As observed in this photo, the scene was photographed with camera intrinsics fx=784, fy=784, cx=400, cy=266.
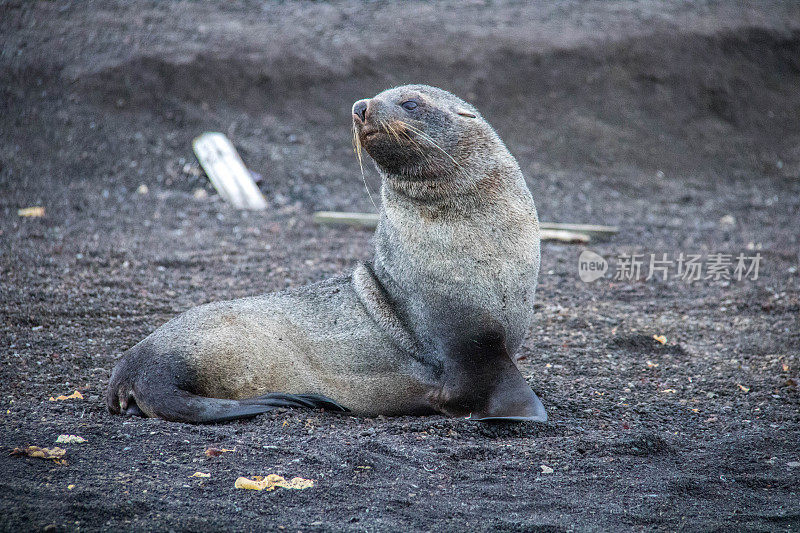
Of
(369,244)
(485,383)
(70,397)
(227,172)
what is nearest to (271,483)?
(485,383)

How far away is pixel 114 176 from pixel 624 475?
7726 mm

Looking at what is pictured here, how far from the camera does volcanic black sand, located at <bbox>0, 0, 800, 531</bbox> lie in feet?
9.89

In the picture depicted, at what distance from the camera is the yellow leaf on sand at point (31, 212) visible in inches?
317

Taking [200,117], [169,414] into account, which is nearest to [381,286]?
[169,414]

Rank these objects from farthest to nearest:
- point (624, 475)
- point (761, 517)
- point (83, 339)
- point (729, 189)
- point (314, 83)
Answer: point (314, 83)
point (729, 189)
point (83, 339)
point (624, 475)
point (761, 517)

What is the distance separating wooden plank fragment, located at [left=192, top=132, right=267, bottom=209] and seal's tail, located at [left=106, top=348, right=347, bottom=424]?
17.0ft

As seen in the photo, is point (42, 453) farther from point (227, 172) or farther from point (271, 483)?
point (227, 172)

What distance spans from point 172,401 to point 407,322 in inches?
47.1

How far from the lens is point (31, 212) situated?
8133 millimetres

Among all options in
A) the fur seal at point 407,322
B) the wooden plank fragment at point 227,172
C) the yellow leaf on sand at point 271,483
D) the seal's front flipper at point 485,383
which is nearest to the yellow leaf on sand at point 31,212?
the wooden plank fragment at point 227,172

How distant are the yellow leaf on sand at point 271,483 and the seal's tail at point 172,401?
712mm

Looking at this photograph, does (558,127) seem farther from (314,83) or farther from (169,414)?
(169,414)

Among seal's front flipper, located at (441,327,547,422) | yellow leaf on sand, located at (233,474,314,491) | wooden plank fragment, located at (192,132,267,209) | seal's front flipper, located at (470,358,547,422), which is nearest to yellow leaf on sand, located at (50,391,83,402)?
yellow leaf on sand, located at (233,474,314,491)

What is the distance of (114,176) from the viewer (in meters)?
9.34
